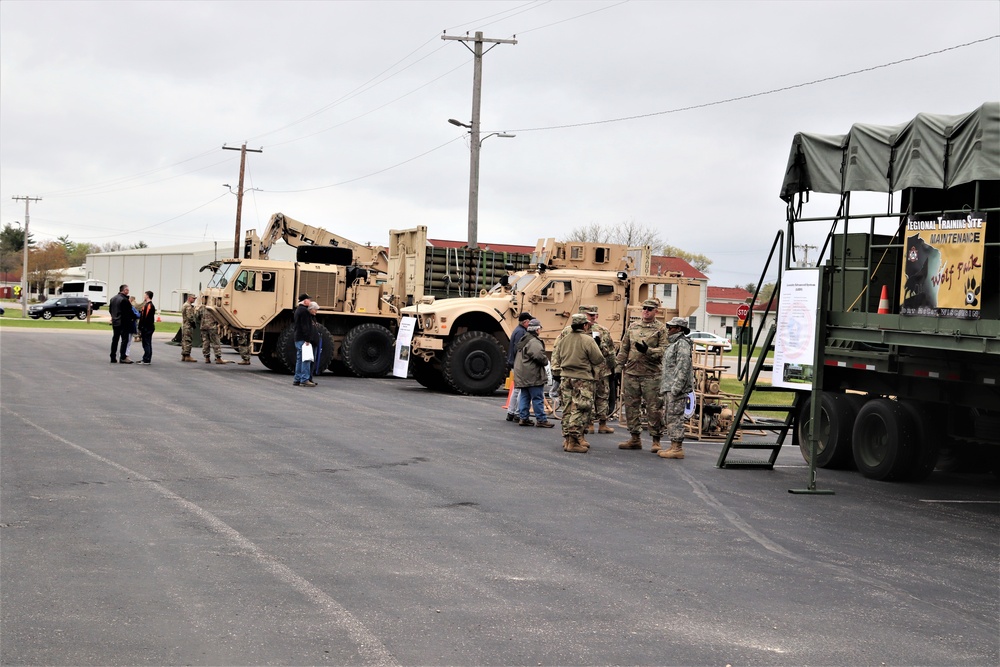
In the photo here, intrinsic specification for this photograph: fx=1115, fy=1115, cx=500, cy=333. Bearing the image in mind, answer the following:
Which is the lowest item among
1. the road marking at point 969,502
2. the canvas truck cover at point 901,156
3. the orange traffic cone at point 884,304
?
the road marking at point 969,502

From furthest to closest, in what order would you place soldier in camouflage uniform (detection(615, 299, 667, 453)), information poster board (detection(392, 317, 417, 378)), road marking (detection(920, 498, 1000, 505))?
information poster board (detection(392, 317, 417, 378))
soldier in camouflage uniform (detection(615, 299, 667, 453))
road marking (detection(920, 498, 1000, 505))

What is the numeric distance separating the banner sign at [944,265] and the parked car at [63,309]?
2503 inches

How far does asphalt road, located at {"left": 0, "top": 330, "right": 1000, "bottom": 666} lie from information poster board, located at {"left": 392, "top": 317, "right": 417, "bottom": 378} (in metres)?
8.72

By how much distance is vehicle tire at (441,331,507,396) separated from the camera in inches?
885

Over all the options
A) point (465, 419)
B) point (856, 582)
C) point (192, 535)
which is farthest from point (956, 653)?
point (465, 419)

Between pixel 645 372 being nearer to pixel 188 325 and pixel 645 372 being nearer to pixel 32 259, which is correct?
pixel 188 325

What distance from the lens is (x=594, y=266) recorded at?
24297mm

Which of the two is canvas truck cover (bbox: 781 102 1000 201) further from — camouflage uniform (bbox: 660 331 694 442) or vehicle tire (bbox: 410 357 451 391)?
vehicle tire (bbox: 410 357 451 391)

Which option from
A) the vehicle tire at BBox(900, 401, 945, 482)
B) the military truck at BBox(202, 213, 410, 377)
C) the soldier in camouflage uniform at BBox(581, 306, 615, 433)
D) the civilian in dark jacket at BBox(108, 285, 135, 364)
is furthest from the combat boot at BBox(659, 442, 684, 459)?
the civilian in dark jacket at BBox(108, 285, 135, 364)

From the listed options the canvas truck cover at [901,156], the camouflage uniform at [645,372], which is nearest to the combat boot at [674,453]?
the camouflage uniform at [645,372]

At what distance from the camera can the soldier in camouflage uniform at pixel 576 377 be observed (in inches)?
547

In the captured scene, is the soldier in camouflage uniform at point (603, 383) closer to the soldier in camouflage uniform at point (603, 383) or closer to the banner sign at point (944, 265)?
the soldier in camouflage uniform at point (603, 383)

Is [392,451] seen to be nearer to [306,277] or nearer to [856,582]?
[856,582]

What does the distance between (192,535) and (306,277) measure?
18976 millimetres
